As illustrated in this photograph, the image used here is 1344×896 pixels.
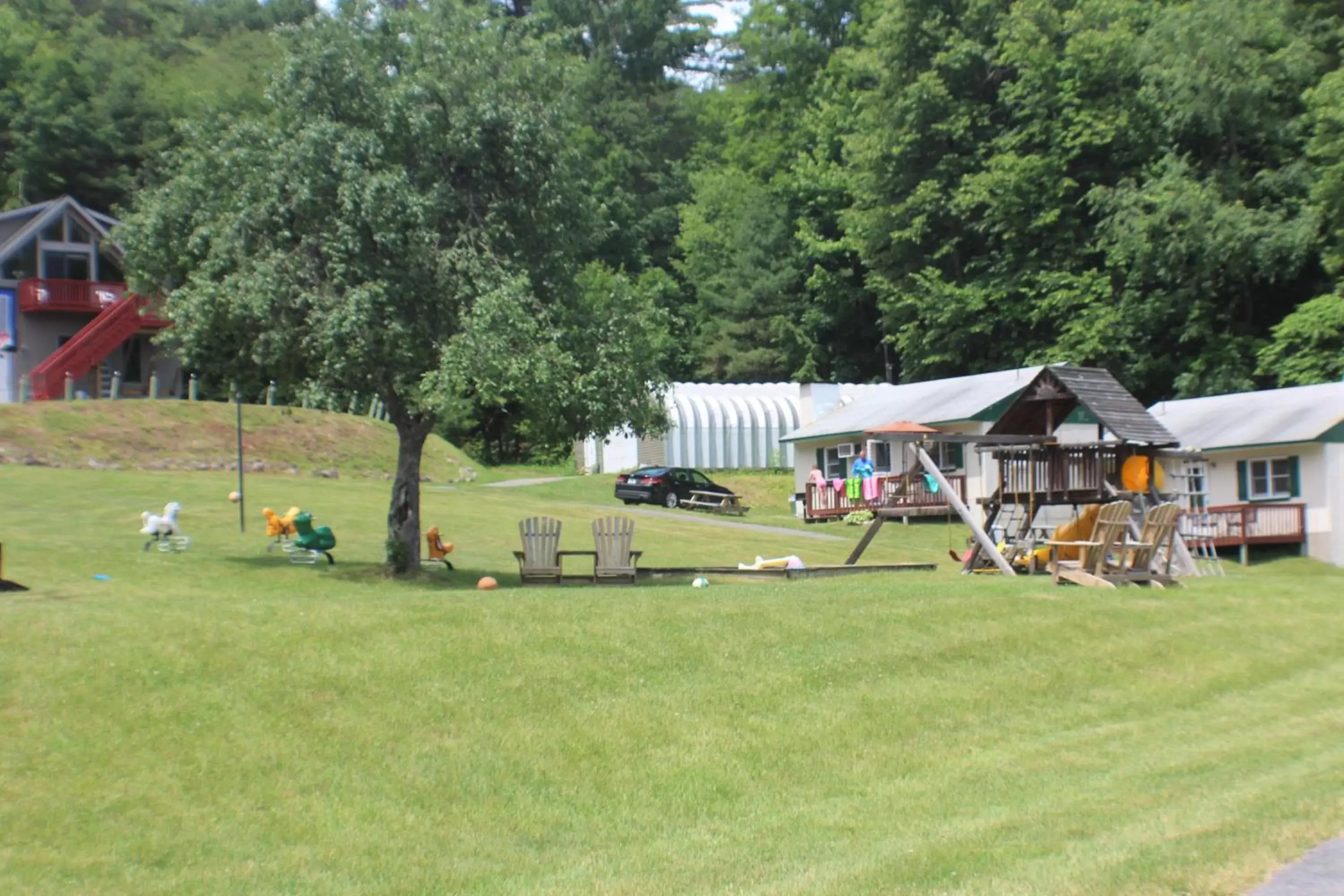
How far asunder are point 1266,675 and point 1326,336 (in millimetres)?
34907

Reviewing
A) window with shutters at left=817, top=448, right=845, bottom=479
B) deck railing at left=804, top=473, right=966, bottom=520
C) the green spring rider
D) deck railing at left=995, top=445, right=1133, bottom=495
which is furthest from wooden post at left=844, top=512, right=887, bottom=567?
window with shutters at left=817, top=448, right=845, bottom=479

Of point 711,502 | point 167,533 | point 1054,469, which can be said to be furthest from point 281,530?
point 711,502

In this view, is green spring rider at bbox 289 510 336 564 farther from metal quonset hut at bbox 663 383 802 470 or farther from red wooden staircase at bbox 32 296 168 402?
metal quonset hut at bbox 663 383 802 470

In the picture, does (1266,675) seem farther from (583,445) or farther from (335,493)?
(583,445)

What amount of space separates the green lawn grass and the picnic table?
2681cm

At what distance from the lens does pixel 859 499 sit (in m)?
41.6

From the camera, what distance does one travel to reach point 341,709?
11008mm

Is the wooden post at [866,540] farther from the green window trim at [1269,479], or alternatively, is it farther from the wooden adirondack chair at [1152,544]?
the green window trim at [1269,479]

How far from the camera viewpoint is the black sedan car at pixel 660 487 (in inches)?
1764

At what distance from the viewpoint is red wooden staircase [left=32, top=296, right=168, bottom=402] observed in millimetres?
46594

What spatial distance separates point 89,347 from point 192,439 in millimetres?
9981

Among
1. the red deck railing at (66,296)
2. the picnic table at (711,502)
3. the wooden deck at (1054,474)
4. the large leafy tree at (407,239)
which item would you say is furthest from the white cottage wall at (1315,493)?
the red deck railing at (66,296)

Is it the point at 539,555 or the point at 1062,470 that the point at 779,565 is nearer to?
the point at 539,555

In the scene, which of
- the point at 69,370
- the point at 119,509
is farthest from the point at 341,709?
the point at 69,370
